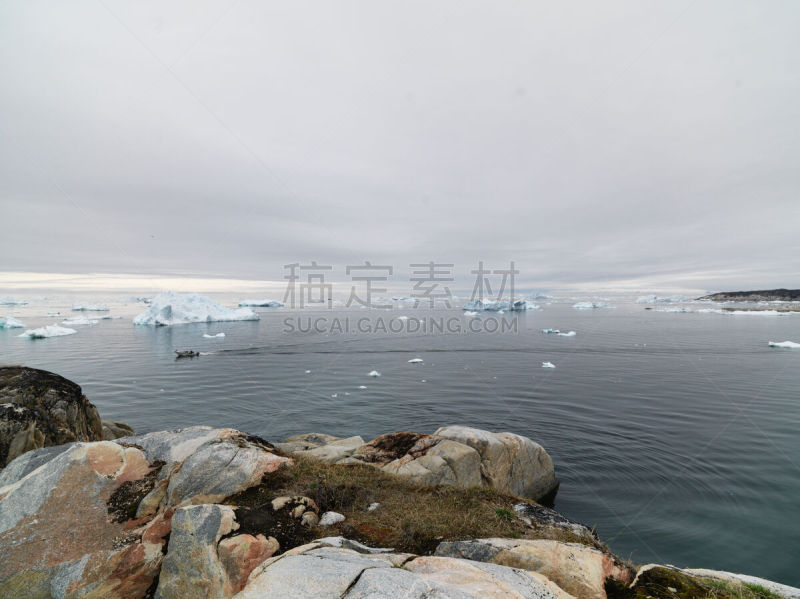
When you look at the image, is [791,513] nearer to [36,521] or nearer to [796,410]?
[796,410]

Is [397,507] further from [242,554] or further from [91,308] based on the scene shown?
[91,308]

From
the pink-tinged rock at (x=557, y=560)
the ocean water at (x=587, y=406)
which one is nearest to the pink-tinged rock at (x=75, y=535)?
the pink-tinged rock at (x=557, y=560)

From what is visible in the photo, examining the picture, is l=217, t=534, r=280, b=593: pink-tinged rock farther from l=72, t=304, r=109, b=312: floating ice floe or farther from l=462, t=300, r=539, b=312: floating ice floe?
l=72, t=304, r=109, b=312: floating ice floe

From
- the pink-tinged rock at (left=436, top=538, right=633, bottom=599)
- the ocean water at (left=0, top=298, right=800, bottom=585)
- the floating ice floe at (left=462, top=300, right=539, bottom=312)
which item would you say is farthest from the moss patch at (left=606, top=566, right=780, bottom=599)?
the floating ice floe at (left=462, top=300, right=539, bottom=312)

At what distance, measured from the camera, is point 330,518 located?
310 inches

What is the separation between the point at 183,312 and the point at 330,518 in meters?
97.5

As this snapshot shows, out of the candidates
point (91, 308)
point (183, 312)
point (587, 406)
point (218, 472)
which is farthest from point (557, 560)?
point (91, 308)

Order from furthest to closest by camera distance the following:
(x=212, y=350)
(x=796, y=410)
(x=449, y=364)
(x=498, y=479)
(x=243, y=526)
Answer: (x=212, y=350) → (x=449, y=364) → (x=796, y=410) → (x=498, y=479) → (x=243, y=526)

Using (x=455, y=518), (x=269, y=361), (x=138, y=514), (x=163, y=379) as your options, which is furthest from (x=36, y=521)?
(x=269, y=361)

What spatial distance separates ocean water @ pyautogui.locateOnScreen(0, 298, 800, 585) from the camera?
12.7 m

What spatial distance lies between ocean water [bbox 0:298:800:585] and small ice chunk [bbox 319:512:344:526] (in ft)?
31.1

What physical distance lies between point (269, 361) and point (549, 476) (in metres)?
38.5

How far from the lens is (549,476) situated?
49.0 ft

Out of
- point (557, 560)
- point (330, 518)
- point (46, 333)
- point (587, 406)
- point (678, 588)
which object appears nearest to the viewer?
point (678, 588)
